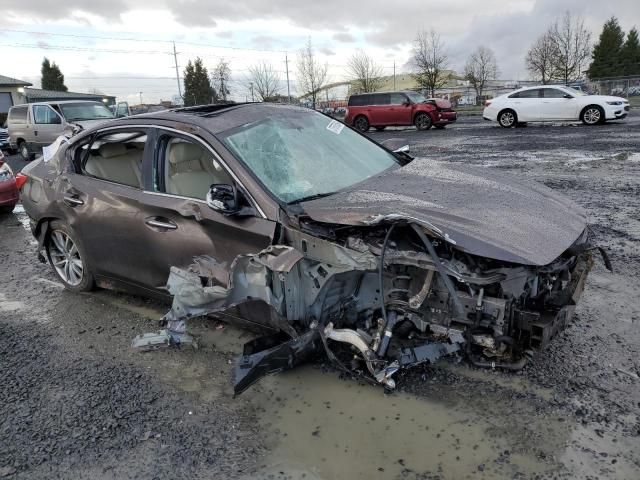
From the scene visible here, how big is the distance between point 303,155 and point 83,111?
524 inches

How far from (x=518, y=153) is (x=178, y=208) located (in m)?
10.8

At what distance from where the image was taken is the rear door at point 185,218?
318 cm

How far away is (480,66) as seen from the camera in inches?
2151

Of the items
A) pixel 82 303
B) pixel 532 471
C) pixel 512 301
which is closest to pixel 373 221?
pixel 512 301

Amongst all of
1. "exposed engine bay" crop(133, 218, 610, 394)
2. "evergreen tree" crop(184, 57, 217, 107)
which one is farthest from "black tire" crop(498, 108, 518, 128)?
"evergreen tree" crop(184, 57, 217, 107)

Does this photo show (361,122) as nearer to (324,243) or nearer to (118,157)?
(118,157)

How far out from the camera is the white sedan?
57.6 ft

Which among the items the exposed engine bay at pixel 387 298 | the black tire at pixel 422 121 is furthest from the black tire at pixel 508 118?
the exposed engine bay at pixel 387 298

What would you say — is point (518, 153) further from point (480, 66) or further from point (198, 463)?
point (480, 66)

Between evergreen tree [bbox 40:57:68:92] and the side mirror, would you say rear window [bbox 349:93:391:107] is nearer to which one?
the side mirror

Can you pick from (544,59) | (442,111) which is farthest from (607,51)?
(442,111)

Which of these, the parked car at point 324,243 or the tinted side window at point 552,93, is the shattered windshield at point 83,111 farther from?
the tinted side window at point 552,93

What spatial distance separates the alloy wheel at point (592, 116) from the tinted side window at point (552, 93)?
1.11 m

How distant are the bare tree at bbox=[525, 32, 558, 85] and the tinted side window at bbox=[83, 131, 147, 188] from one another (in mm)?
46787
